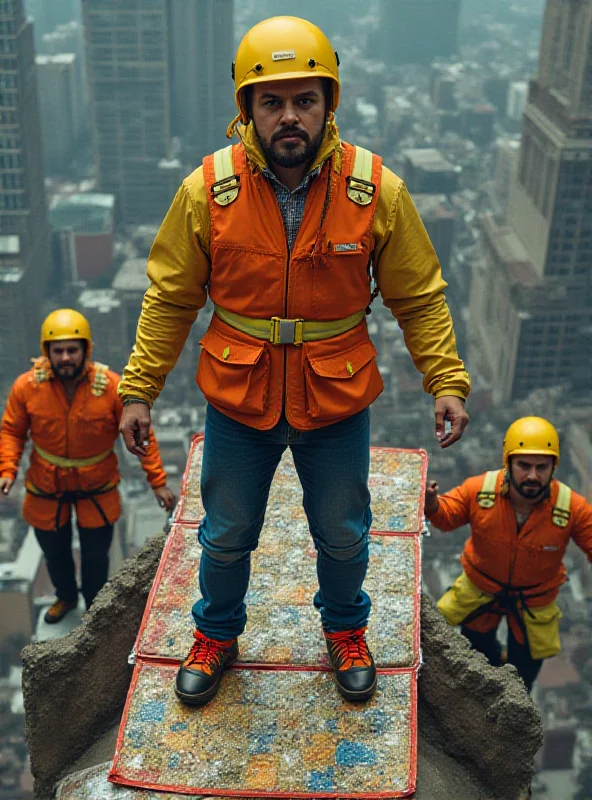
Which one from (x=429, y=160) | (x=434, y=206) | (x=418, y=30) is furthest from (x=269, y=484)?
(x=418, y=30)

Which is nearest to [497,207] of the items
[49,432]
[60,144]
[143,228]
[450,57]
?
[143,228]

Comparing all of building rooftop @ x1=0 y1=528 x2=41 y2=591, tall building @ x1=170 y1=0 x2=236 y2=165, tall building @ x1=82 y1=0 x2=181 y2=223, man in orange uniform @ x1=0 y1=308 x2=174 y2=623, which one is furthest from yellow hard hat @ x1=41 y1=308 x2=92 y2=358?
tall building @ x1=170 y1=0 x2=236 y2=165

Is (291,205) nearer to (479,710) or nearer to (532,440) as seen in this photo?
(532,440)

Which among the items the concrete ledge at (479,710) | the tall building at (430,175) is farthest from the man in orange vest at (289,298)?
the tall building at (430,175)

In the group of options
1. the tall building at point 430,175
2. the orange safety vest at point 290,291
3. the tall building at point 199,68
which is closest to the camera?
the orange safety vest at point 290,291

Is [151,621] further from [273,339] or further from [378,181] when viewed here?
[378,181]

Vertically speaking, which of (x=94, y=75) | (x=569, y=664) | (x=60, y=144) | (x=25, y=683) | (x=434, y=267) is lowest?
(x=569, y=664)

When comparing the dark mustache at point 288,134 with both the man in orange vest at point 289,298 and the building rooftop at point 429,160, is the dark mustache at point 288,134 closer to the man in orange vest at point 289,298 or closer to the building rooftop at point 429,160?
the man in orange vest at point 289,298

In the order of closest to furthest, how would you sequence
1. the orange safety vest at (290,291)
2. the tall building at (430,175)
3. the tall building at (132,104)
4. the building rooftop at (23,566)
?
the orange safety vest at (290,291) → the building rooftop at (23,566) → the tall building at (132,104) → the tall building at (430,175)
